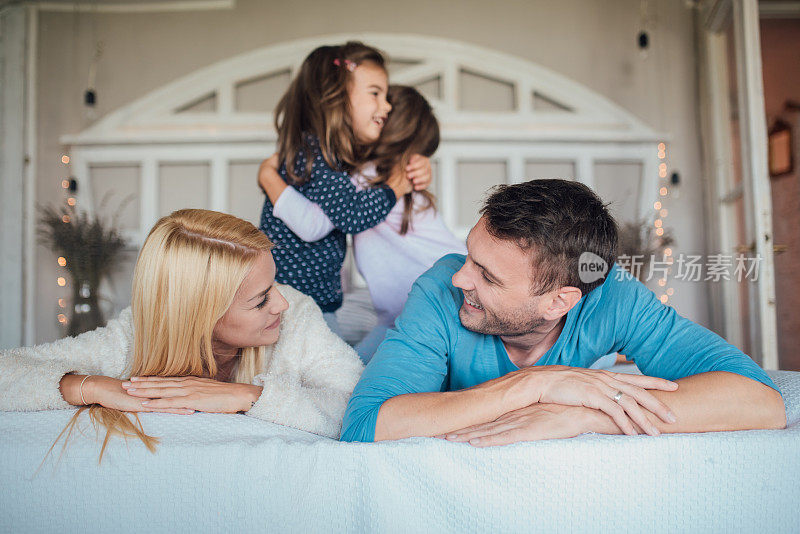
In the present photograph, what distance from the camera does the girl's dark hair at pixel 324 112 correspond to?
186cm

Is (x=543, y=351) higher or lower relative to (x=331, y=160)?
lower

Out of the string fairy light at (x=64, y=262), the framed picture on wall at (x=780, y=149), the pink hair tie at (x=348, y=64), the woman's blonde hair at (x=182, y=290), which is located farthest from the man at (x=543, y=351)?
the framed picture on wall at (x=780, y=149)

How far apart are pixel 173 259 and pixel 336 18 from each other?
254 centimetres

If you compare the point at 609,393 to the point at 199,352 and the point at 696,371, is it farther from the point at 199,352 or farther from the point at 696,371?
the point at 199,352

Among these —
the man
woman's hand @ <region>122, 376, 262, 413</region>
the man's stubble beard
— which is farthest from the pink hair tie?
woman's hand @ <region>122, 376, 262, 413</region>

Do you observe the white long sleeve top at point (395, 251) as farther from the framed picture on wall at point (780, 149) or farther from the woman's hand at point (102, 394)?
the framed picture on wall at point (780, 149)

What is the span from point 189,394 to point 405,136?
1155mm

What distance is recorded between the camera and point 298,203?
175 cm

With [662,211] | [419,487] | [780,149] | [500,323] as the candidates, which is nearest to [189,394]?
[419,487]

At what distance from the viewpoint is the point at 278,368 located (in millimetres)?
1369

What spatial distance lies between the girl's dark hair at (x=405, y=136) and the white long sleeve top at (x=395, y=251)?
0.03 metres

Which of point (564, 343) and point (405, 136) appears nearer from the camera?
point (564, 343)

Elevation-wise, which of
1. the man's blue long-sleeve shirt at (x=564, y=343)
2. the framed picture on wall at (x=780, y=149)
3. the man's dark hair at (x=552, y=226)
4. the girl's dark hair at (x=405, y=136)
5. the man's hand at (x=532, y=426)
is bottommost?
the man's hand at (x=532, y=426)

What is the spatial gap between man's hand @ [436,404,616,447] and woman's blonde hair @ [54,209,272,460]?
1.79 ft
